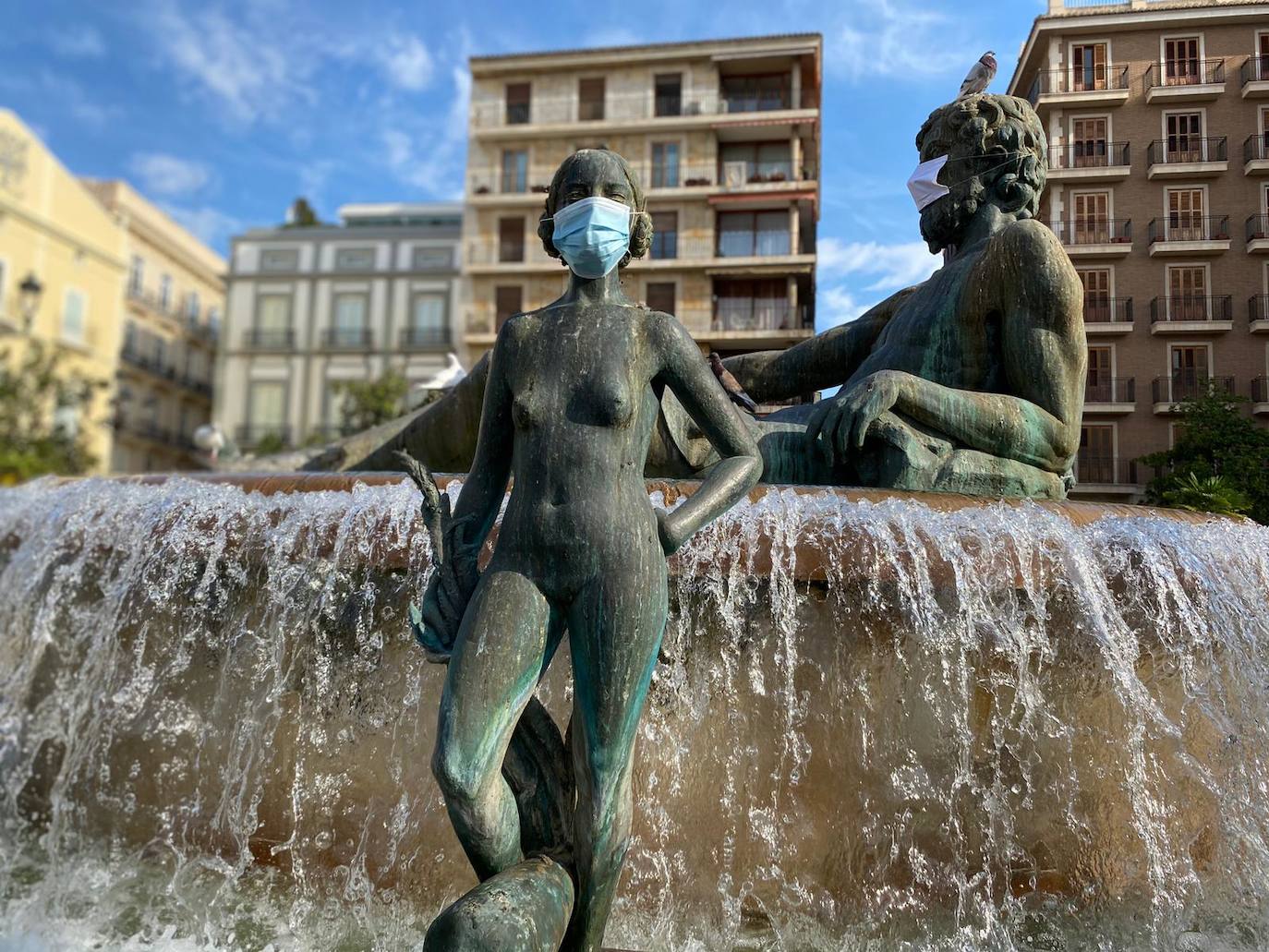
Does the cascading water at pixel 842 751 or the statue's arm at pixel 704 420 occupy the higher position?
the statue's arm at pixel 704 420

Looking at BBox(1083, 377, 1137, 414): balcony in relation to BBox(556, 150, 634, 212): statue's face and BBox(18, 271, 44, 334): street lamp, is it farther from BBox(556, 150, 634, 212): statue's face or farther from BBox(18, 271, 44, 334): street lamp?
BBox(18, 271, 44, 334): street lamp

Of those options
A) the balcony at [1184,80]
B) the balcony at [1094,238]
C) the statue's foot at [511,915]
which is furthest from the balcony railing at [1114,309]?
the statue's foot at [511,915]

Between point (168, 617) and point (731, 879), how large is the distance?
2.54 metres

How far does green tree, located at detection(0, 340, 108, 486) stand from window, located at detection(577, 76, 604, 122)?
18.0 metres

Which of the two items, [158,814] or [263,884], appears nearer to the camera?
[263,884]

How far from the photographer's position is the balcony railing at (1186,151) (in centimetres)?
655

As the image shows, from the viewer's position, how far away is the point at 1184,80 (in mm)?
6684

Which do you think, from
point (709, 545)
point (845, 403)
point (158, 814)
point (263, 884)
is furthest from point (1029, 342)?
point (158, 814)

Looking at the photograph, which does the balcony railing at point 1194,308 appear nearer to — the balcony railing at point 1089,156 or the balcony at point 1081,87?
the balcony railing at point 1089,156

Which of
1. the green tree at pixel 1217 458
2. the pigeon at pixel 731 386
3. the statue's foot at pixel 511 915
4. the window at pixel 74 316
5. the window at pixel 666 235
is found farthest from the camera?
the window at pixel 74 316

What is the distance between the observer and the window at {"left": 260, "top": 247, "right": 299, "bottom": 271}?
162 ft

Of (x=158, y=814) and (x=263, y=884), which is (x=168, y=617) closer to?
(x=158, y=814)

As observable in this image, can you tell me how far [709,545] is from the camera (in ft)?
12.6

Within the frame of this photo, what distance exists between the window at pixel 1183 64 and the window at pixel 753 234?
1964 centimetres
